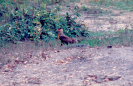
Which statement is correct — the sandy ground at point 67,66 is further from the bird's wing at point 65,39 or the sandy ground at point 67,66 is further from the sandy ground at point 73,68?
the bird's wing at point 65,39

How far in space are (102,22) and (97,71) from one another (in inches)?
259

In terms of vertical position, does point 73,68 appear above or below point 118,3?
below

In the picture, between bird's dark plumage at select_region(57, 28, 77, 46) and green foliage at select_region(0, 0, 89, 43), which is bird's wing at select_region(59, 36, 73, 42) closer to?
bird's dark plumage at select_region(57, 28, 77, 46)

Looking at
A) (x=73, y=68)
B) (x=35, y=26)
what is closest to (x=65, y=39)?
(x=35, y=26)

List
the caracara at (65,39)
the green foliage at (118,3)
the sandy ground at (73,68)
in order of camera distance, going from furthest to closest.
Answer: the green foliage at (118,3) < the caracara at (65,39) < the sandy ground at (73,68)

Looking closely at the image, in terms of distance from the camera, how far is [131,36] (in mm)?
7734

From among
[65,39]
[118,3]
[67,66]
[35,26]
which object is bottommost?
[67,66]

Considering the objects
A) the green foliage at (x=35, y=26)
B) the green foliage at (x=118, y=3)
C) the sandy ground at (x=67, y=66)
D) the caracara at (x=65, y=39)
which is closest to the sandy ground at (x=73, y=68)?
the sandy ground at (x=67, y=66)

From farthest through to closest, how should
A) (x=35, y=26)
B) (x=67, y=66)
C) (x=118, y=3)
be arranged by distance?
(x=118, y=3) → (x=35, y=26) → (x=67, y=66)

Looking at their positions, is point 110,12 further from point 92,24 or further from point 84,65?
point 84,65

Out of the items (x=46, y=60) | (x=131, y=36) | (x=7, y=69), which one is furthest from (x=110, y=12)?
(x=7, y=69)

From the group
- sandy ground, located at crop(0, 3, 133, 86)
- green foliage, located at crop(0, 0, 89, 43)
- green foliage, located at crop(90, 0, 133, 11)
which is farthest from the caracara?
green foliage, located at crop(90, 0, 133, 11)

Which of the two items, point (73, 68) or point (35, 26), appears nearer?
point (73, 68)

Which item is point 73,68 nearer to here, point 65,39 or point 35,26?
point 65,39
